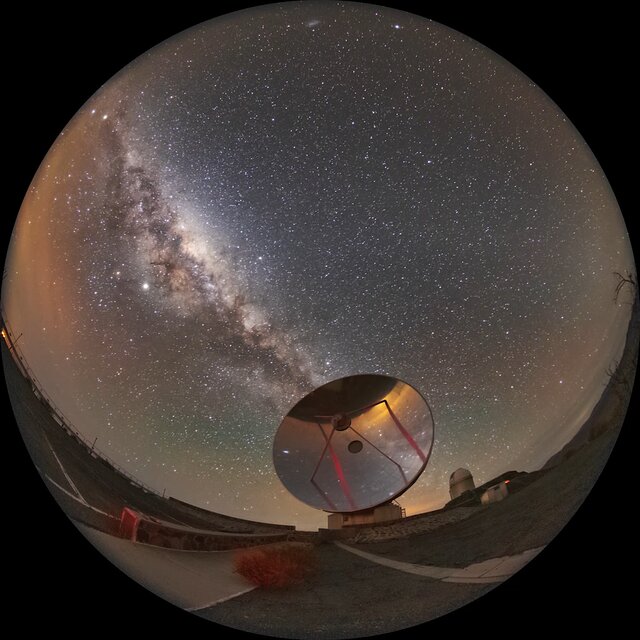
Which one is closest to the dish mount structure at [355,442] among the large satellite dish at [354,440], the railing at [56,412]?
the large satellite dish at [354,440]

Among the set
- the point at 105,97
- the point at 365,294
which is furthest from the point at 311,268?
the point at 105,97

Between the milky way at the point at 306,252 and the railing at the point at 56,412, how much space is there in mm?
26

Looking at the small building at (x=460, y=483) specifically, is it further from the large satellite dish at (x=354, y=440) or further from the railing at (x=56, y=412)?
the railing at (x=56, y=412)

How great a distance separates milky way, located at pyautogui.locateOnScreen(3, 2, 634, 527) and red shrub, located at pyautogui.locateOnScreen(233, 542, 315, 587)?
0.19 meters

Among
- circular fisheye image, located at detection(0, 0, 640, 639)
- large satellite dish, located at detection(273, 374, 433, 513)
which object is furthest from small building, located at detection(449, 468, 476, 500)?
large satellite dish, located at detection(273, 374, 433, 513)

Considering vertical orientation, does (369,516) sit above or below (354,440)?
below

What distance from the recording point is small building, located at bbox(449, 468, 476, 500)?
16.3 feet

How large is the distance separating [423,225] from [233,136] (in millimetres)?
746

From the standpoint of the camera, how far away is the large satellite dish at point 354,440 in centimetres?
523

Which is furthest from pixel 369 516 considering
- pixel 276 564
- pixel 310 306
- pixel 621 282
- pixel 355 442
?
pixel 621 282

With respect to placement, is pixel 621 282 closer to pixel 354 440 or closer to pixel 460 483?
pixel 460 483

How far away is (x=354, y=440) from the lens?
548cm

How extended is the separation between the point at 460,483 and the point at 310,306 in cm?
88

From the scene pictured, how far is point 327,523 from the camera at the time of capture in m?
4.86
